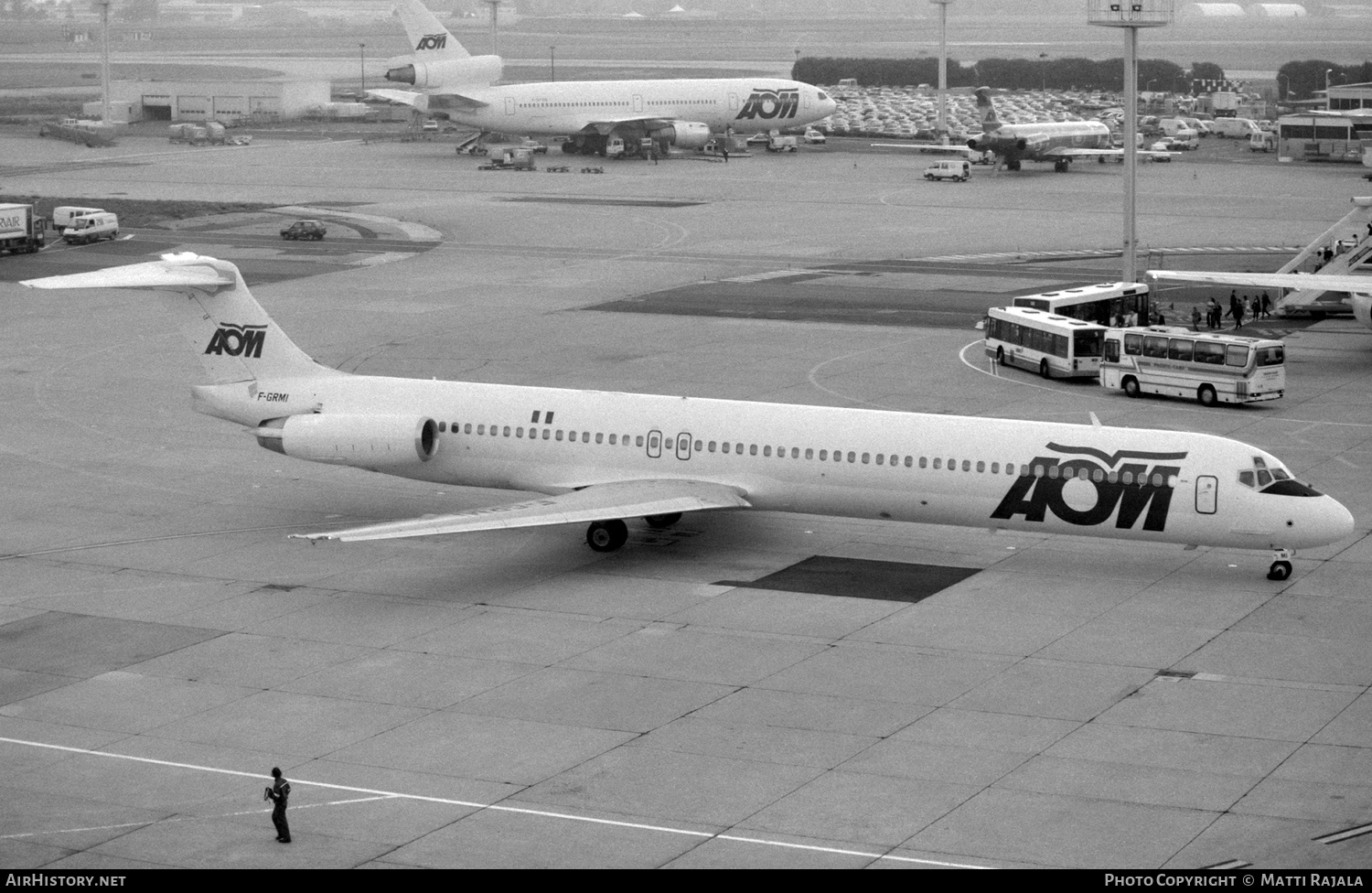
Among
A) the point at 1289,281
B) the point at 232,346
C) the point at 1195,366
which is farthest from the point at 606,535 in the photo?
the point at 1289,281

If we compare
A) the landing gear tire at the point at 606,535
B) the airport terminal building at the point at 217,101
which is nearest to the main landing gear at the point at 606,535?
the landing gear tire at the point at 606,535

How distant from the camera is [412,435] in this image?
40.7 m

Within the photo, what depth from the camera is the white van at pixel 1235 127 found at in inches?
6102

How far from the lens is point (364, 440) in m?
40.8

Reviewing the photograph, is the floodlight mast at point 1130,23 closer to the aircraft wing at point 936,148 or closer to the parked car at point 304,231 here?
the parked car at point 304,231

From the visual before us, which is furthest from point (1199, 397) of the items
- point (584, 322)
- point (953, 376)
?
point (584, 322)

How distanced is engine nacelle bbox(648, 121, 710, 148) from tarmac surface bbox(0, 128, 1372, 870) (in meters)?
70.1

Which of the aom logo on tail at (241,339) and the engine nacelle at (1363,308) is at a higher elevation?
the aom logo on tail at (241,339)

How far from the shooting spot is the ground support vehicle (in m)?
86.5

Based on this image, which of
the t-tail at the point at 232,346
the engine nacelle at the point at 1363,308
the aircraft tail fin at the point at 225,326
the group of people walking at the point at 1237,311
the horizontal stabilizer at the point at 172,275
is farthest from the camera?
the group of people walking at the point at 1237,311

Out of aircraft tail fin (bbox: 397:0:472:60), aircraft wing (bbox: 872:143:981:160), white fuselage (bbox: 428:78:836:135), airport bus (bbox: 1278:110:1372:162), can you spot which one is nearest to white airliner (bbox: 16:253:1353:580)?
white fuselage (bbox: 428:78:836:135)

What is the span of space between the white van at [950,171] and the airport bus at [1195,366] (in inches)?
2512

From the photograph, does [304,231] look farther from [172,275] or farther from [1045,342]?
[172,275]

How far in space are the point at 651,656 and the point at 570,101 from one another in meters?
105
